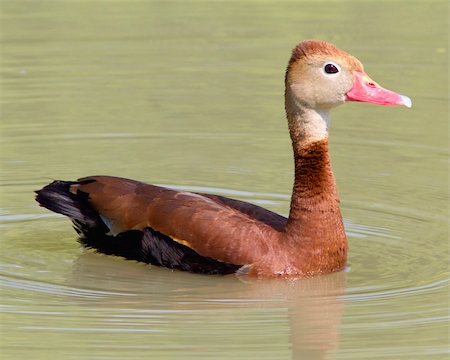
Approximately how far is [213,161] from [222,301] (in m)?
3.98

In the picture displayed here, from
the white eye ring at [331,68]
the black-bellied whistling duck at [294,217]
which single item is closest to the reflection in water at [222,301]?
the black-bellied whistling duck at [294,217]

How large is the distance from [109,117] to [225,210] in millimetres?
5073

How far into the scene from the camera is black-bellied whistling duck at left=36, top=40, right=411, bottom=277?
10.5 m

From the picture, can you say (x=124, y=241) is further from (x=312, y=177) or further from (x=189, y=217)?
(x=312, y=177)

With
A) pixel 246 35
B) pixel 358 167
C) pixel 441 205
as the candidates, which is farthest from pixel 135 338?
pixel 246 35

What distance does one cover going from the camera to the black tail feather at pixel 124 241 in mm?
10672

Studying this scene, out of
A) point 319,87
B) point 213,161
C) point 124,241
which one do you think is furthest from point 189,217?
point 213,161

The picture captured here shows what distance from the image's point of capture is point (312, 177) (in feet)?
35.1

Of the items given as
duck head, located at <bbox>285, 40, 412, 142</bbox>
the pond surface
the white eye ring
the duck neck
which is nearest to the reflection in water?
the pond surface

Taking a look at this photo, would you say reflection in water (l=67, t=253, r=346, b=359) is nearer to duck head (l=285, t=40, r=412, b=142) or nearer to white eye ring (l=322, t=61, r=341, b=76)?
duck head (l=285, t=40, r=412, b=142)

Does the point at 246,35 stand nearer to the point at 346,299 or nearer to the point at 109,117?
the point at 109,117

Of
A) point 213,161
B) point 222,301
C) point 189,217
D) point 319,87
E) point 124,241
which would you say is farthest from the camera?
point 213,161

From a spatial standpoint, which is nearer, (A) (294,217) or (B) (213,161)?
(A) (294,217)

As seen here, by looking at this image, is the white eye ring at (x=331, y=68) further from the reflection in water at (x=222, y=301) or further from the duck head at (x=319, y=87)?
the reflection in water at (x=222, y=301)
